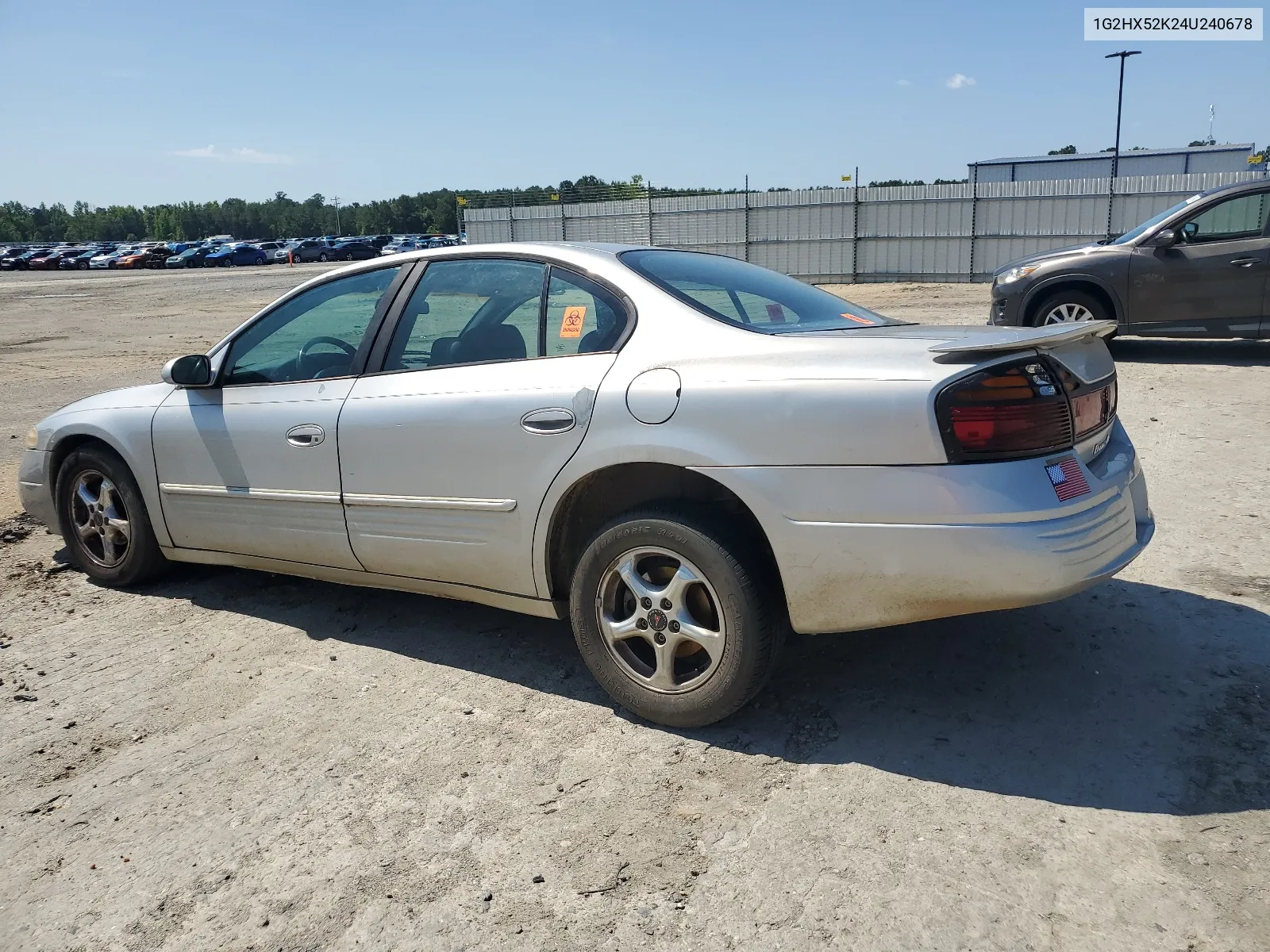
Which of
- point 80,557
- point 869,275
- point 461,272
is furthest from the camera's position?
point 869,275

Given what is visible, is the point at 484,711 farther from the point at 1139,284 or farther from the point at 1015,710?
the point at 1139,284

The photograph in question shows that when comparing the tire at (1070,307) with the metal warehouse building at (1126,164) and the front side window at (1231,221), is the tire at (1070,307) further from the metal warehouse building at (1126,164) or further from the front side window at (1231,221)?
the metal warehouse building at (1126,164)

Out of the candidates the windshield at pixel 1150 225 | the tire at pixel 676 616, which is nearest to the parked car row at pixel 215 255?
the windshield at pixel 1150 225

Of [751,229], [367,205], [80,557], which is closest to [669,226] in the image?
[751,229]

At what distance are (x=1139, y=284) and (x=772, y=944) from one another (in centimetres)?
994

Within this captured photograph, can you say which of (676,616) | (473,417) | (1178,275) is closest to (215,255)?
(1178,275)

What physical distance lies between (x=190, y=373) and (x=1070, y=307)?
30.1 feet

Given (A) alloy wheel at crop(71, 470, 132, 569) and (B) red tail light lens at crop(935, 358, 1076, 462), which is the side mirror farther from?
(B) red tail light lens at crop(935, 358, 1076, 462)

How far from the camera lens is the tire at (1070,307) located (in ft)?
A: 35.0

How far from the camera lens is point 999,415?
9.32 ft

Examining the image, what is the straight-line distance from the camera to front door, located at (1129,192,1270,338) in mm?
9984

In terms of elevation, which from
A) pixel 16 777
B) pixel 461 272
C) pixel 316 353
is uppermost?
pixel 461 272

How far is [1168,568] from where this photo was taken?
180 inches

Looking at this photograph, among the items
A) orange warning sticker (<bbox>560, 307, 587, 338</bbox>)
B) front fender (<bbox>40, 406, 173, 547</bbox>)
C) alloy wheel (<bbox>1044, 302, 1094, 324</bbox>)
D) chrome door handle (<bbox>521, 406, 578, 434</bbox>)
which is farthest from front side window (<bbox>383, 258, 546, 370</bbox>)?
alloy wheel (<bbox>1044, 302, 1094, 324</bbox>)
